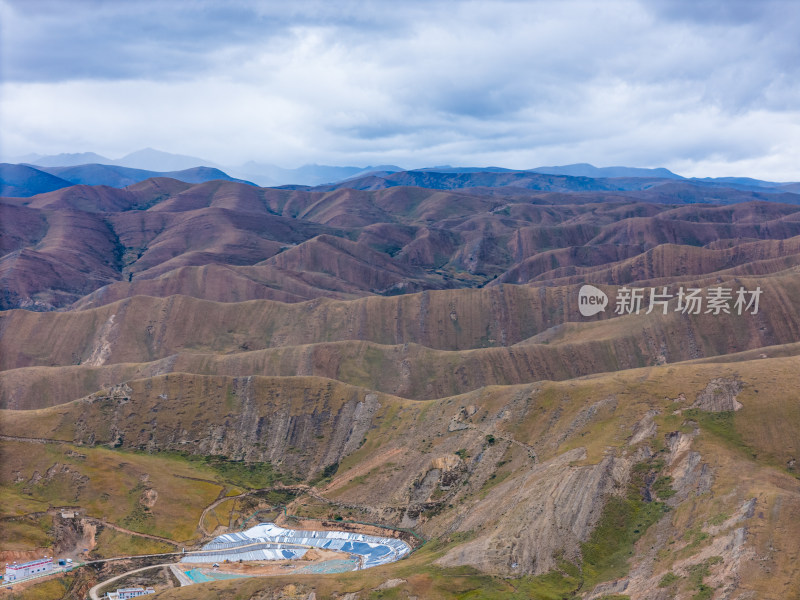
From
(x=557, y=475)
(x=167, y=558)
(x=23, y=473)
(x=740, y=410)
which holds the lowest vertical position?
(x=167, y=558)

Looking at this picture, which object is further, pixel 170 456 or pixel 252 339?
pixel 252 339

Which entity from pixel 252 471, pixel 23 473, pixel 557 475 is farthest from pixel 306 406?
pixel 557 475

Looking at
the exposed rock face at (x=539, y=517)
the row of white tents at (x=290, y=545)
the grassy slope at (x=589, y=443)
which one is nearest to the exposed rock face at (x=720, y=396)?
the grassy slope at (x=589, y=443)

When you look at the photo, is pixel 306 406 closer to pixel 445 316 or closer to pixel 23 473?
pixel 23 473

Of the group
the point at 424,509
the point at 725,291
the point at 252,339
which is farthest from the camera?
the point at 252,339

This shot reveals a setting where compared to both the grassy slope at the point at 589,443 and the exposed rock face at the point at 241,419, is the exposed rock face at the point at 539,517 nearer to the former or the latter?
the grassy slope at the point at 589,443
